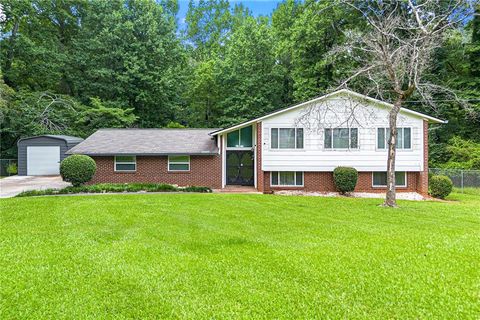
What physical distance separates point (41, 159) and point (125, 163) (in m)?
9.08

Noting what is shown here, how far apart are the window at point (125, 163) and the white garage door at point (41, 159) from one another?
7.73 metres

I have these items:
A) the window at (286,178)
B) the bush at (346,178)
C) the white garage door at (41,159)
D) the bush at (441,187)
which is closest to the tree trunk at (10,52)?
the white garage door at (41,159)

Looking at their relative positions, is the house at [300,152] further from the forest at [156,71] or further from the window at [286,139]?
the forest at [156,71]

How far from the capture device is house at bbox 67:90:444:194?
16172mm

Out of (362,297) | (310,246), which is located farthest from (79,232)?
(362,297)

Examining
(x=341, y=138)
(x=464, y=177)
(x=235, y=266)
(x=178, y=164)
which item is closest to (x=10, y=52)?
(x=178, y=164)

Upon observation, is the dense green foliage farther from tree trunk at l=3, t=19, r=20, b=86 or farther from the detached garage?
tree trunk at l=3, t=19, r=20, b=86

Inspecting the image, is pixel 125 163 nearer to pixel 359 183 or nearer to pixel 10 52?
pixel 359 183

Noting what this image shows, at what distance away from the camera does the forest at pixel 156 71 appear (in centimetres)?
2461

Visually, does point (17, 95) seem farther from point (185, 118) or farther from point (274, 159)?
point (274, 159)

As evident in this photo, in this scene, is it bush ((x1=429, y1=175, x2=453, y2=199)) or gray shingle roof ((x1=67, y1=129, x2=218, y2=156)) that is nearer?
bush ((x1=429, y1=175, x2=453, y2=199))

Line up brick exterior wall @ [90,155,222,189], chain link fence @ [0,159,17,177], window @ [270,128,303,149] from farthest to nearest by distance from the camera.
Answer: chain link fence @ [0,159,17,177] → brick exterior wall @ [90,155,222,189] → window @ [270,128,303,149]

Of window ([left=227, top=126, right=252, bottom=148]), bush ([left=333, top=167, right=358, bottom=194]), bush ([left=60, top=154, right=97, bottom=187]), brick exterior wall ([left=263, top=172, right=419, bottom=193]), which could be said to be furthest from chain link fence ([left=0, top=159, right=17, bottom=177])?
bush ([left=333, top=167, right=358, bottom=194])

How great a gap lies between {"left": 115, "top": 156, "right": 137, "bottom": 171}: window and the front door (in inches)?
214
